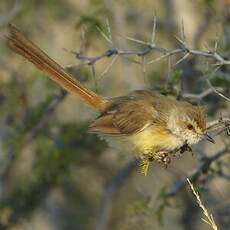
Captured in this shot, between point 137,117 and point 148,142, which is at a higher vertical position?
point 137,117

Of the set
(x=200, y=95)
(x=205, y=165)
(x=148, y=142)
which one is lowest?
(x=205, y=165)

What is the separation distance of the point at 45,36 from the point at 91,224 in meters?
2.47

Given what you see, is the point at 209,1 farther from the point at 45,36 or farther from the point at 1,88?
the point at 45,36

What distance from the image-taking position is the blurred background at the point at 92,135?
6461mm

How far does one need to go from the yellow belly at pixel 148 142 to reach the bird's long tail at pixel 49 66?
418 millimetres

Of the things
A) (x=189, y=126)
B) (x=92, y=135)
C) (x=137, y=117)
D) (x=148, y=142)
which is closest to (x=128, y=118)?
(x=137, y=117)

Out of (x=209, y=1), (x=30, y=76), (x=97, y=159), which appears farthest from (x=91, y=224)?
(x=209, y=1)

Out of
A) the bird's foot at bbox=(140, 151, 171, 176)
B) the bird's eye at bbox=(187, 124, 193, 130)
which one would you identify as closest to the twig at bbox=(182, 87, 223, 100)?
the bird's eye at bbox=(187, 124, 193, 130)

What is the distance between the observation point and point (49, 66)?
5992 mm

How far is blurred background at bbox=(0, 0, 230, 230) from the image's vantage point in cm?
646

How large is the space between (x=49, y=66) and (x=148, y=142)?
0.95m

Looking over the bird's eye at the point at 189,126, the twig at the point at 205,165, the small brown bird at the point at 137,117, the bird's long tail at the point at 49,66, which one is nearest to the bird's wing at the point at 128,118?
the small brown bird at the point at 137,117

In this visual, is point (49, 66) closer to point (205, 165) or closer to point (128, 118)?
point (128, 118)

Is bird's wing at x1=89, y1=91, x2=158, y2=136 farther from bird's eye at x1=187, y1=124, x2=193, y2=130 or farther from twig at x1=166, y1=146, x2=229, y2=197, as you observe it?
twig at x1=166, y1=146, x2=229, y2=197
